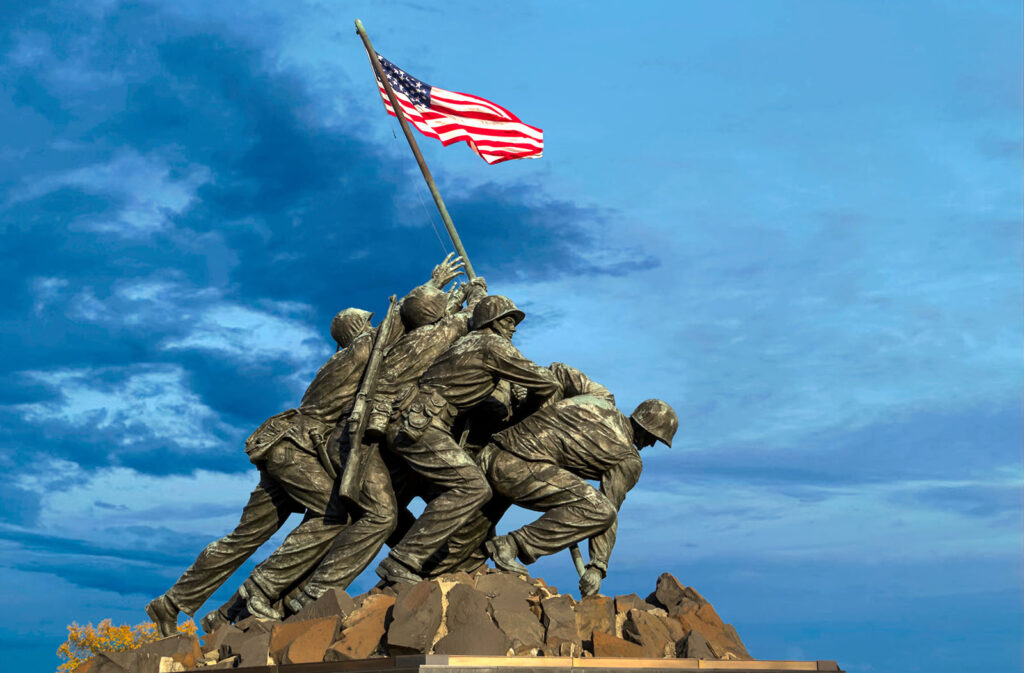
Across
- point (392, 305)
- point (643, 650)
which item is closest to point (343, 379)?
point (392, 305)

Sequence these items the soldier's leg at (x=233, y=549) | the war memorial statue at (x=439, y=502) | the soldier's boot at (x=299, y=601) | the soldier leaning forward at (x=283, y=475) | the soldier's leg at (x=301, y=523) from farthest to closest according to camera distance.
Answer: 1. the soldier's leg at (x=233, y=549)
2. the soldier leaning forward at (x=283, y=475)
3. the soldier's leg at (x=301, y=523)
4. the soldier's boot at (x=299, y=601)
5. the war memorial statue at (x=439, y=502)

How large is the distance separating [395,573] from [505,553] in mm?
882

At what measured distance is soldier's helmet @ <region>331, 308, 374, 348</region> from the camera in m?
10.5

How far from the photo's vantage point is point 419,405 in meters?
9.27

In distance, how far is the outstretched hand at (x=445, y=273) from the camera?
10484mm

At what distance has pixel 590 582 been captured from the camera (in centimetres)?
923

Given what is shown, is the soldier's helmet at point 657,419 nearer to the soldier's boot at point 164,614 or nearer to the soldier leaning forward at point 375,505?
the soldier leaning forward at point 375,505

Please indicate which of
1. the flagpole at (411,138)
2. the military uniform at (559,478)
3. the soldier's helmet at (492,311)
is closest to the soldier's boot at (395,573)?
the military uniform at (559,478)

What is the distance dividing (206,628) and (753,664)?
460 cm

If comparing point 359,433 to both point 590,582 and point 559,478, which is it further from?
point 590,582

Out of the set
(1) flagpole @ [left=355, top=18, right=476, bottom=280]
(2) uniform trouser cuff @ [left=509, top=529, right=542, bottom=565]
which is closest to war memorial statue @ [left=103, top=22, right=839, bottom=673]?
(2) uniform trouser cuff @ [left=509, top=529, right=542, bottom=565]

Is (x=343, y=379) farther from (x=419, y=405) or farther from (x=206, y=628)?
(x=206, y=628)

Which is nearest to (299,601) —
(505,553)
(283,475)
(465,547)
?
(283,475)

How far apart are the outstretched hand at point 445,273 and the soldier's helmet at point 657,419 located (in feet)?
6.82
